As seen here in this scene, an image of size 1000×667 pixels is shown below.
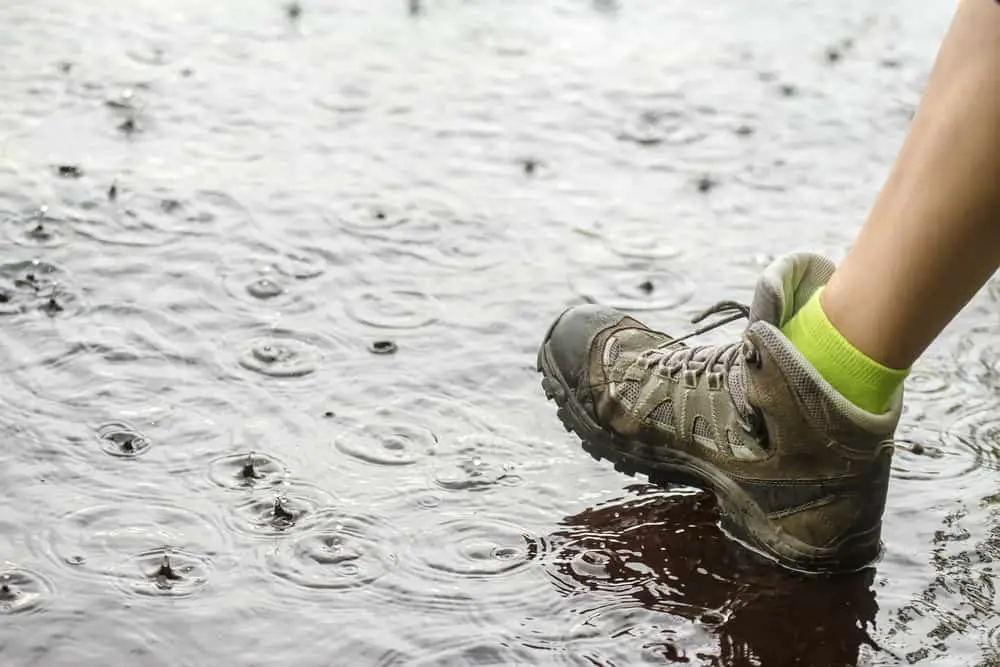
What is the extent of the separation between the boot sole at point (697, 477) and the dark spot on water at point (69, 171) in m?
2.02

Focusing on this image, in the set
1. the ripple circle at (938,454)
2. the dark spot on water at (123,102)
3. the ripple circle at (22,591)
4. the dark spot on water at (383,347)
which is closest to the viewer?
the ripple circle at (22,591)

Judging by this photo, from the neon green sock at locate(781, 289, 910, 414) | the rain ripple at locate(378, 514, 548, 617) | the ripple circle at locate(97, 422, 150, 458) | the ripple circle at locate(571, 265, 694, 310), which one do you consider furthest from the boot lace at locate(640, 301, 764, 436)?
the ripple circle at locate(97, 422, 150, 458)

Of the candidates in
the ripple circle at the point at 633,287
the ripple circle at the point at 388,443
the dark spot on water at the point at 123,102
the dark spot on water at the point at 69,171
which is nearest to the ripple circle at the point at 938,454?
the ripple circle at the point at 633,287

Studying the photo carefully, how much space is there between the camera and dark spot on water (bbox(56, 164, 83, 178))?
15.4ft

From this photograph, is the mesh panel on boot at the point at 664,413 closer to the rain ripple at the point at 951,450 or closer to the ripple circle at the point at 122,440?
the rain ripple at the point at 951,450

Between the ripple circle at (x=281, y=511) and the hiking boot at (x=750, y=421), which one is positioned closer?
the hiking boot at (x=750, y=421)

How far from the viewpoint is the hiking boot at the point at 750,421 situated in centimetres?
290

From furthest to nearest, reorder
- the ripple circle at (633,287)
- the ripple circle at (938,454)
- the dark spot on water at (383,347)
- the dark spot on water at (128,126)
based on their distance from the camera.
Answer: the dark spot on water at (128,126) → the ripple circle at (633,287) → the dark spot on water at (383,347) → the ripple circle at (938,454)

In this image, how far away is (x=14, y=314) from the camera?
382cm

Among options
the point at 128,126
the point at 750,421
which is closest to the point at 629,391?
the point at 750,421

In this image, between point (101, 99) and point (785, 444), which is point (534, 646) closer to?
point (785, 444)

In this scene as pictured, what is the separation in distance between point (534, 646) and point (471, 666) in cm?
14

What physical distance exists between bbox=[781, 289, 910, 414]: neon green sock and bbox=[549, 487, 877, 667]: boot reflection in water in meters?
0.43

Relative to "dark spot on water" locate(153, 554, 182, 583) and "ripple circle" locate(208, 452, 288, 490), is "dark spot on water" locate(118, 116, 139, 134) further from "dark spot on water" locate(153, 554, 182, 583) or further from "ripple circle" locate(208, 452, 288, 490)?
"dark spot on water" locate(153, 554, 182, 583)
